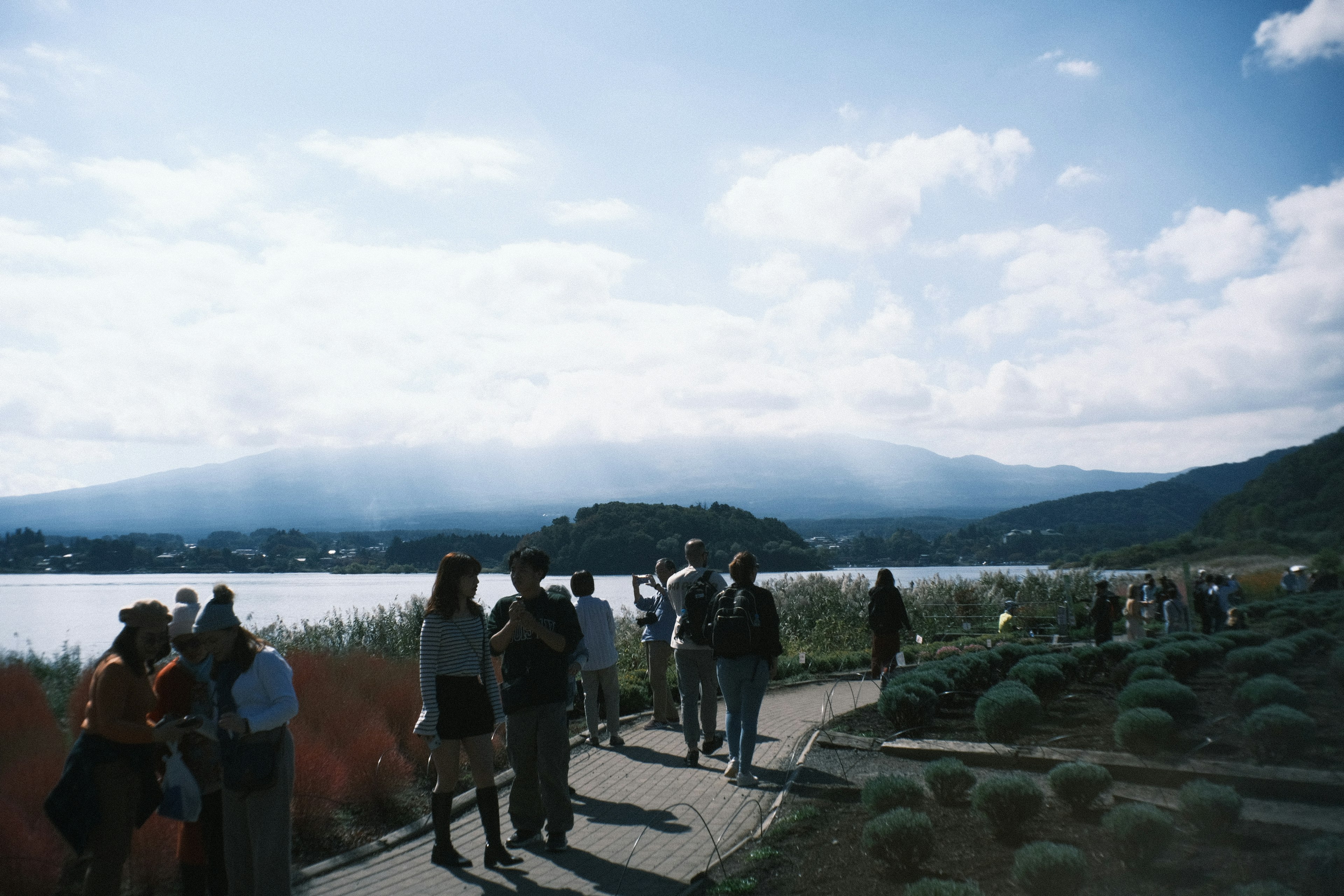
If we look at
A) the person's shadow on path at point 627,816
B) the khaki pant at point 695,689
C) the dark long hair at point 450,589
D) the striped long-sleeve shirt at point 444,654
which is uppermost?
the dark long hair at point 450,589

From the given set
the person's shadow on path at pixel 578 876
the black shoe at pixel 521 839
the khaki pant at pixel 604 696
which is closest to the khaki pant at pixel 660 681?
the khaki pant at pixel 604 696

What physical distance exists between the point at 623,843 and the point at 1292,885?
3794 millimetres

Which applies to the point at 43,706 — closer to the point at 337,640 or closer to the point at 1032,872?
the point at 1032,872

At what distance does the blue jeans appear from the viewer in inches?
265

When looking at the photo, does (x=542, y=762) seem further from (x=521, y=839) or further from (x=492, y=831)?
(x=521, y=839)

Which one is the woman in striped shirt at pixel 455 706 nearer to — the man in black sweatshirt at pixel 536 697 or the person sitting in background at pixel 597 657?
the man in black sweatshirt at pixel 536 697

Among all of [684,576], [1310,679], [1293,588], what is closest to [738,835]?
[684,576]

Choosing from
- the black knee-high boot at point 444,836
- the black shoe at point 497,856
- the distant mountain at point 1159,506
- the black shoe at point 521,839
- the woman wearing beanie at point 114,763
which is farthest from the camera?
A: the black shoe at point 521,839

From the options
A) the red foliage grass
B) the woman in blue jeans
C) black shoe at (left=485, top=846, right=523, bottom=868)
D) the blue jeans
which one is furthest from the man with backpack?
the red foliage grass

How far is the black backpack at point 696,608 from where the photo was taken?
741 cm

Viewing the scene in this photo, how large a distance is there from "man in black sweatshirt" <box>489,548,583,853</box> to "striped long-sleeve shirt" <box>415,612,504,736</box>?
0.64 feet

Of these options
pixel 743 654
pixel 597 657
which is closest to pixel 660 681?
pixel 597 657

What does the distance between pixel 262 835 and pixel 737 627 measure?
3713 mm

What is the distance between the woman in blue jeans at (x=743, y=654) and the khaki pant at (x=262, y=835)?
138 inches
